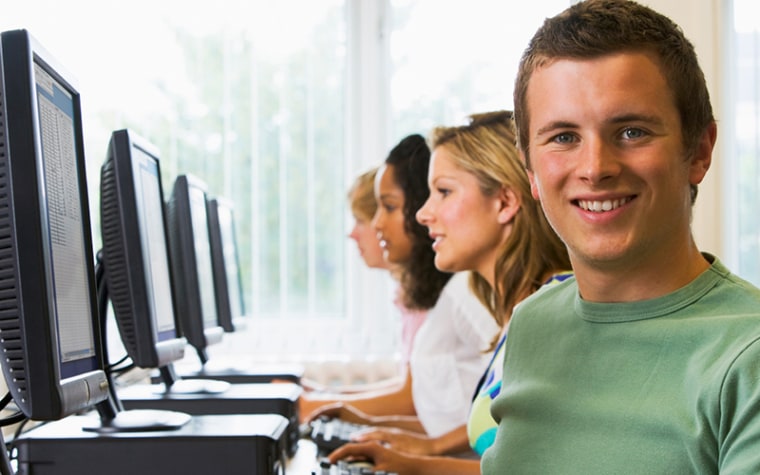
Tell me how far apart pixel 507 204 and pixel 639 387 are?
2.86 feet

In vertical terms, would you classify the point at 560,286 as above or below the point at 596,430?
above

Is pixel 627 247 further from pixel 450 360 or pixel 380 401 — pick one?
pixel 380 401

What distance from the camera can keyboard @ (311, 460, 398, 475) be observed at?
1603 mm

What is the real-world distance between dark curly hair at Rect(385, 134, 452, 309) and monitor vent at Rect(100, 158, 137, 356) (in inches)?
52.2

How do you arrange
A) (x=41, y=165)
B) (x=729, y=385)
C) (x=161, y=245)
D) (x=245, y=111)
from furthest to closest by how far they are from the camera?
(x=245, y=111)
(x=161, y=245)
(x=41, y=165)
(x=729, y=385)

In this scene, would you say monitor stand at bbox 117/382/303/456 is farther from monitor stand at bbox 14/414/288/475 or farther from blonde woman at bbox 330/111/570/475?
monitor stand at bbox 14/414/288/475

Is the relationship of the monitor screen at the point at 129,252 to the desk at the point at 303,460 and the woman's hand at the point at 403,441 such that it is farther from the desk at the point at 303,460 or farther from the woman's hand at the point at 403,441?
the woman's hand at the point at 403,441

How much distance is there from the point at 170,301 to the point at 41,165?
0.70 m

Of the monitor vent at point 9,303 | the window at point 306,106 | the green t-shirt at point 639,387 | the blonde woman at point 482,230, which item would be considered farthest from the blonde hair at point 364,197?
the monitor vent at point 9,303

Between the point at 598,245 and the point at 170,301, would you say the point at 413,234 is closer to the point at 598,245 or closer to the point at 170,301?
the point at 170,301

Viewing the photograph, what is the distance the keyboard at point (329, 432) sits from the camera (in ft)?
6.46

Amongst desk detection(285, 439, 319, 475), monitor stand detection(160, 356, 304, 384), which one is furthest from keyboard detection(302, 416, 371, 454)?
monitor stand detection(160, 356, 304, 384)

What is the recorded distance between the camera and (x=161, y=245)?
1.62 m

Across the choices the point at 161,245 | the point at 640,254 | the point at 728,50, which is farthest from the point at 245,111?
the point at 640,254
